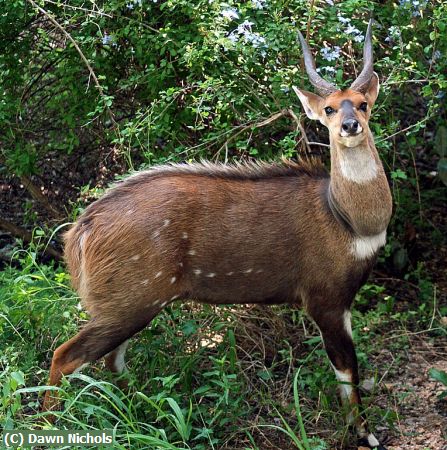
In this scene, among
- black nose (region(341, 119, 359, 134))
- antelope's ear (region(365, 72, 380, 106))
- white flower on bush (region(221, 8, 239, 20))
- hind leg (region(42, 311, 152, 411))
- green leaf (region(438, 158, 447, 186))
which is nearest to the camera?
black nose (region(341, 119, 359, 134))

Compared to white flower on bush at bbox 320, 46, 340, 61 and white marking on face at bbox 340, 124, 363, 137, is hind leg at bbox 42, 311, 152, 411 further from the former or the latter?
white flower on bush at bbox 320, 46, 340, 61

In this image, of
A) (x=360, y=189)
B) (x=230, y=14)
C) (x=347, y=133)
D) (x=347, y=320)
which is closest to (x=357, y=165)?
(x=360, y=189)

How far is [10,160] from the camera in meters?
6.87

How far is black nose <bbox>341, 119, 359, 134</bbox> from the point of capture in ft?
15.8

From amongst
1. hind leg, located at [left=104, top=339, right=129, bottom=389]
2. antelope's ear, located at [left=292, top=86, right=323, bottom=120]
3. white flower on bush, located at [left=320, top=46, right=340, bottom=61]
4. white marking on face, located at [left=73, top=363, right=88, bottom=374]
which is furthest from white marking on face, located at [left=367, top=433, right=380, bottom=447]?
white flower on bush, located at [left=320, top=46, right=340, bottom=61]

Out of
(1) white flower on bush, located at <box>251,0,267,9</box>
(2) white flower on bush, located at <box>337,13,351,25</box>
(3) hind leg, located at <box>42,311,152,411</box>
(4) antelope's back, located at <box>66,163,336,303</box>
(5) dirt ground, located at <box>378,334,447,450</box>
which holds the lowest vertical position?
(5) dirt ground, located at <box>378,334,447,450</box>

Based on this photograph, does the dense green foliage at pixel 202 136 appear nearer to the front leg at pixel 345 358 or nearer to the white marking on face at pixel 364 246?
the front leg at pixel 345 358

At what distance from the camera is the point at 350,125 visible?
15.8ft

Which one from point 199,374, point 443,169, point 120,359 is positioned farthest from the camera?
point 443,169

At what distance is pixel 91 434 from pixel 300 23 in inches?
114

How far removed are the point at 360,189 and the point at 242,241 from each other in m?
0.67

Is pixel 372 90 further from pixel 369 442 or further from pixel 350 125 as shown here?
pixel 369 442

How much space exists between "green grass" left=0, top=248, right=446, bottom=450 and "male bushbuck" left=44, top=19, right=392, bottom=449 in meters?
0.19

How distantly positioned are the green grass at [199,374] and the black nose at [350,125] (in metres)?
1.23
